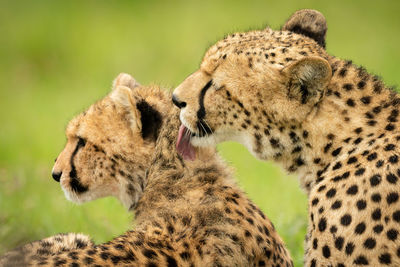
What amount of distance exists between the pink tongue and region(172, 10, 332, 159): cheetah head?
0.08 feet

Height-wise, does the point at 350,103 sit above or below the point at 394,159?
above

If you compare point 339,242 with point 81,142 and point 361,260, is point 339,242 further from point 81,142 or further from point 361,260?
point 81,142

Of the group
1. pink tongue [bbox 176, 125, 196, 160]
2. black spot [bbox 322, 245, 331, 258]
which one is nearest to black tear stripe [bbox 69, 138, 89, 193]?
pink tongue [bbox 176, 125, 196, 160]

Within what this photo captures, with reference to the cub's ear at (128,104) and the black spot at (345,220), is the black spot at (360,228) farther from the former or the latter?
the cub's ear at (128,104)

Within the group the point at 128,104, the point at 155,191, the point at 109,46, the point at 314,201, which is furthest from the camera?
the point at 109,46

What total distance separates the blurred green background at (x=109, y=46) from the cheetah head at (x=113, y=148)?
14.0 feet

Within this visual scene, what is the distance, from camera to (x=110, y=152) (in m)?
3.90

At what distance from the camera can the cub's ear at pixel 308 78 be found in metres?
3.31

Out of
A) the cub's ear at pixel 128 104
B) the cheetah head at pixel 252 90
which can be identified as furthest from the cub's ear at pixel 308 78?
the cub's ear at pixel 128 104

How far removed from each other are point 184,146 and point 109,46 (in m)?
9.54

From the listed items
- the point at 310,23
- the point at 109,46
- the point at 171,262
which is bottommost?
the point at 109,46

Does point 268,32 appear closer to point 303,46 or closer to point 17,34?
point 303,46

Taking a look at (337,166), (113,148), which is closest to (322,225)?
(337,166)

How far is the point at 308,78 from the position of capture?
11.0 ft
